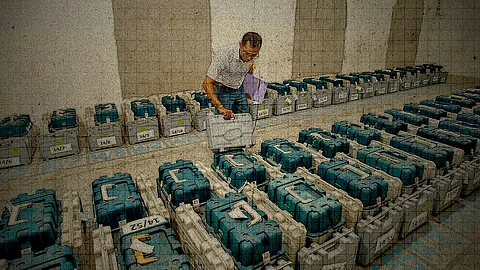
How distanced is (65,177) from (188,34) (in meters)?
4.09

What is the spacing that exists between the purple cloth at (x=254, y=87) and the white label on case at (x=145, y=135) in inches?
82.2

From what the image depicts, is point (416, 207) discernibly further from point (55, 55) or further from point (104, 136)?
point (55, 55)

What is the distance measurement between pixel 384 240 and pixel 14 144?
5.12m

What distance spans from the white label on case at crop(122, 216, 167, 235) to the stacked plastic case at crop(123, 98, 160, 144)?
3.13 metres

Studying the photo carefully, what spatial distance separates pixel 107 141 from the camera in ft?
16.6

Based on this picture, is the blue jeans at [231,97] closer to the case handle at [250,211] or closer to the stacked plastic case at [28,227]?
the case handle at [250,211]

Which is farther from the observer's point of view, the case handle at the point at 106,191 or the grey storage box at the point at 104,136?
the grey storage box at the point at 104,136

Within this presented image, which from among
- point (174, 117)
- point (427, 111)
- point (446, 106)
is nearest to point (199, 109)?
point (174, 117)

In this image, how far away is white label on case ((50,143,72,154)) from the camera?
4.68m

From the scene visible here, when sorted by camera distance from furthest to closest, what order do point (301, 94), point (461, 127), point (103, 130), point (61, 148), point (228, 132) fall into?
1. point (301, 94)
2. point (103, 130)
3. point (61, 148)
4. point (461, 127)
5. point (228, 132)

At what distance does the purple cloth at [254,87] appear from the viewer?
4309 mm

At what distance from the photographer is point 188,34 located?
22.1 feet

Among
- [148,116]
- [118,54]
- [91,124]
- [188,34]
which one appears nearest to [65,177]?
[91,124]

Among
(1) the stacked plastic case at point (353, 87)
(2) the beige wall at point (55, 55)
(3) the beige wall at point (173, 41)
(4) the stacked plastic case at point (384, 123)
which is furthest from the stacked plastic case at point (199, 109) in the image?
(1) the stacked plastic case at point (353, 87)
